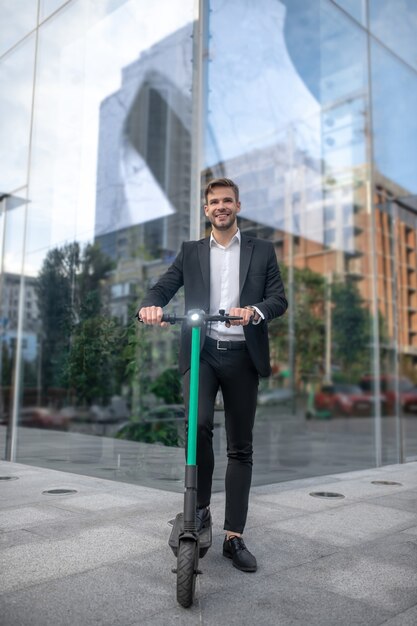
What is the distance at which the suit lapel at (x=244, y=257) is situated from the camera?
112 inches

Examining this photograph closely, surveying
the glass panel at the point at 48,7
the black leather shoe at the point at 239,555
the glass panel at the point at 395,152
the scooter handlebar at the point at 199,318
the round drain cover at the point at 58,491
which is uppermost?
the glass panel at the point at 48,7

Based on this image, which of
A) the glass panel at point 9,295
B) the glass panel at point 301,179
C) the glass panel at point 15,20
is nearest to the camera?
the glass panel at point 9,295

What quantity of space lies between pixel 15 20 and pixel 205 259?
681 centimetres

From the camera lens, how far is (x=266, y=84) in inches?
497

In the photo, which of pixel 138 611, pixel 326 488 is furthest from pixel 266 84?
pixel 138 611

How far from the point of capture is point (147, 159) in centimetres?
2009

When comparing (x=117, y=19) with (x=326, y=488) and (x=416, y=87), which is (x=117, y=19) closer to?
(x=416, y=87)

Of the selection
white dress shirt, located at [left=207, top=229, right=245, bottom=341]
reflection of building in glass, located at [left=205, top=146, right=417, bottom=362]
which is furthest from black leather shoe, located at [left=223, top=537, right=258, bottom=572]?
reflection of building in glass, located at [left=205, top=146, right=417, bottom=362]

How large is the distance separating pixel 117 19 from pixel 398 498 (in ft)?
22.6

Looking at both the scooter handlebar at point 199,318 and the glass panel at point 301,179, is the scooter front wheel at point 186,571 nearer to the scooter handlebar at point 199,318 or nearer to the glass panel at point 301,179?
the scooter handlebar at point 199,318

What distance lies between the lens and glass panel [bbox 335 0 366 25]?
7.63m

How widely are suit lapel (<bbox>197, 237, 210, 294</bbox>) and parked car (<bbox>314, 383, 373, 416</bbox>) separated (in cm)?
1890

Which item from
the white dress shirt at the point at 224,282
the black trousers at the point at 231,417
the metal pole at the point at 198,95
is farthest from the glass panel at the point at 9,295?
the white dress shirt at the point at 224,282

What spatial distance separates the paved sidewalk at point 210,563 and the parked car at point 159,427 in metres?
0.75
